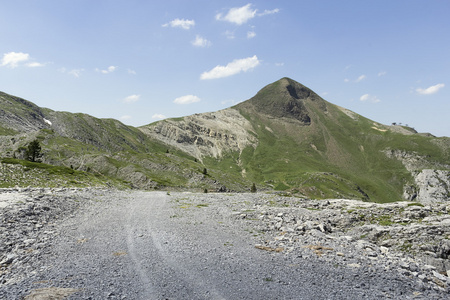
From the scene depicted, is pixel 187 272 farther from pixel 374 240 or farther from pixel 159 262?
pixel 374 240

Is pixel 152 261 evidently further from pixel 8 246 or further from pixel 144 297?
pixel 8 246

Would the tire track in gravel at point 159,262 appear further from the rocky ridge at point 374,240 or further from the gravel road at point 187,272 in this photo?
the rocky ridge at point 374,240

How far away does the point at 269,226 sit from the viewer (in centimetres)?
2256

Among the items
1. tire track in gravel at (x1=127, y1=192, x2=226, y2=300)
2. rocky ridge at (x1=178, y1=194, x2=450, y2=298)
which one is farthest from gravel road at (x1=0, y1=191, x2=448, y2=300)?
rocky ridge at (x1=178, y1=194, x2=450, y2=298)

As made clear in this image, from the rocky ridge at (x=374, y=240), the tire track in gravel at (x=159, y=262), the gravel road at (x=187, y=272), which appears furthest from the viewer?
the rocky ridge at (x=374, y=240)

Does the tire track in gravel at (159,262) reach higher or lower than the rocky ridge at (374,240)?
lower

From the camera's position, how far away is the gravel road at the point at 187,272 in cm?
1099

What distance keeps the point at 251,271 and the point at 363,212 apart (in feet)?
65.5

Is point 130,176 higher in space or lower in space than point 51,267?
lower

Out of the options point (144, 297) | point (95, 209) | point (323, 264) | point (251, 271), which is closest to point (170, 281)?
point (144, 297)

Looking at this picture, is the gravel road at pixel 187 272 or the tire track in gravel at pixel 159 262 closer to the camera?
the gravel road at pixel 187 272

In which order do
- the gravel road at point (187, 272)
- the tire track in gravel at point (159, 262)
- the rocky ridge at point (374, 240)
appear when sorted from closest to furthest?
the gravel road at point (187, 272)
the tire track in gravel at point (159, 262)
the rocky ridge at point (374, 240)

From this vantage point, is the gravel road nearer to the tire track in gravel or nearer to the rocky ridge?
the tire track in gravel

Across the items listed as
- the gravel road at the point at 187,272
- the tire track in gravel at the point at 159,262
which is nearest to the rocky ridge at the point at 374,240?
the gravel road at the point at 187,272
